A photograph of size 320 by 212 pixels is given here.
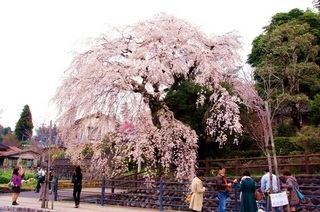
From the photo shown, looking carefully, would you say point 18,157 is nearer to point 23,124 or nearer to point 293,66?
point 23,124

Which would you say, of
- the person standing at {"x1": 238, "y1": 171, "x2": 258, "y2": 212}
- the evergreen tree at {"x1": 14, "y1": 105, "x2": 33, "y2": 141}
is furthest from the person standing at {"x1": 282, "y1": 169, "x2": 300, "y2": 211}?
the evergreen tree at {"x1": 14, "y1": 105, "x2": 33, "y2": 141}

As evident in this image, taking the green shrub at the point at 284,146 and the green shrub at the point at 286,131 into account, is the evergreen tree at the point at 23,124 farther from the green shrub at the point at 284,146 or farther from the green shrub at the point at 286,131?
the green shrub at the point at 284,146

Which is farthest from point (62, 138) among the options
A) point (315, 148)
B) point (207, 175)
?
point (315, 148)

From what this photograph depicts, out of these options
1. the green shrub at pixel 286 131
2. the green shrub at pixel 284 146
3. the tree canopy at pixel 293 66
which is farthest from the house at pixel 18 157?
the green shrub at pixel 284 146

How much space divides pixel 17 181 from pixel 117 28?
9440 millimetres

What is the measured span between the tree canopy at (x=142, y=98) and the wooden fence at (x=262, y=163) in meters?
1.29

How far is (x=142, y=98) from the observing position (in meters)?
17.7

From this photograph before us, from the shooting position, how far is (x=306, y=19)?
29.1 metres

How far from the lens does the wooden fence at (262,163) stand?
15.8 meters

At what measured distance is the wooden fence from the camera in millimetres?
15829

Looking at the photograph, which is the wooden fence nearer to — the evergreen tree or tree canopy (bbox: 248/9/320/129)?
tree canopy (bbox: 248/9/320/129)

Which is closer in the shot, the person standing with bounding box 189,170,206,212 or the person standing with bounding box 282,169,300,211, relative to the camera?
the person standing with bounding box 282,169,300,211

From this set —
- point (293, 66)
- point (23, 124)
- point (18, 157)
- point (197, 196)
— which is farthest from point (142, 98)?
point (23, 124)

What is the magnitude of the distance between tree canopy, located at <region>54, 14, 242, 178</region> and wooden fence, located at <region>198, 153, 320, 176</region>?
50.8 inches
